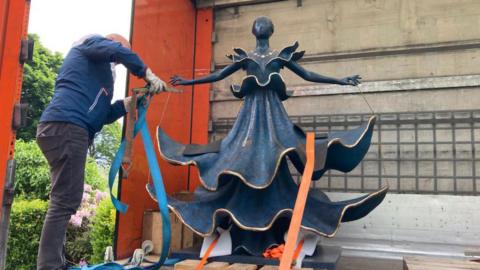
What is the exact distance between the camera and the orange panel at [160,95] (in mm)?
3488

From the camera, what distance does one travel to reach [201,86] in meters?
4.89

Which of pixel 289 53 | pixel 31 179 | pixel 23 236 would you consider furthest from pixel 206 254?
pixel 31 179

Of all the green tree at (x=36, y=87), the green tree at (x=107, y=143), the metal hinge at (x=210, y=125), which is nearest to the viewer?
the metal hinge at (x=210, y=125)

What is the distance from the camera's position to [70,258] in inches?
198

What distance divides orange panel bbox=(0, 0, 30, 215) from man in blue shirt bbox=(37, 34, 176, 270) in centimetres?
35

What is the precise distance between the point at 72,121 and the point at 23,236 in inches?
127

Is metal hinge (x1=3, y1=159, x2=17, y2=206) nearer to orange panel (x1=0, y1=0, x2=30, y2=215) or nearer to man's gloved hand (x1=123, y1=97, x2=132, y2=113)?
orange panel (x1=0, y1=0, x2=30, y2=215)

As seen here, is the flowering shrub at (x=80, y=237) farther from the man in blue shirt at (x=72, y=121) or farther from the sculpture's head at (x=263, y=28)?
the sculpture's head at (x=263, y=28)

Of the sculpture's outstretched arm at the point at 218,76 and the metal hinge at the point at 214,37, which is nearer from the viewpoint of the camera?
the sculpture's outstretched arm at the point at 218,76

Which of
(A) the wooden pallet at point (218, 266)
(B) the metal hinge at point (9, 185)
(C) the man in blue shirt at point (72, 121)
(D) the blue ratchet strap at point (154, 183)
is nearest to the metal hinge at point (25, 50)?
(C) the man in blue shirt at point (72, 121)

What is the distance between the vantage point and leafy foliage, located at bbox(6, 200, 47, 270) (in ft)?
16.0

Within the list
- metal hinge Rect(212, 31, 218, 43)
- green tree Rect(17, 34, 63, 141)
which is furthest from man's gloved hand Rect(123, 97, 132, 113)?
green tree Rect(17, 34, 63, 141)

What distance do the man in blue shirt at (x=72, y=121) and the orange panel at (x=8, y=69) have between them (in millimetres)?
355

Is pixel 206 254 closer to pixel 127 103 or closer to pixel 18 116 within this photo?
pixel 127 103
